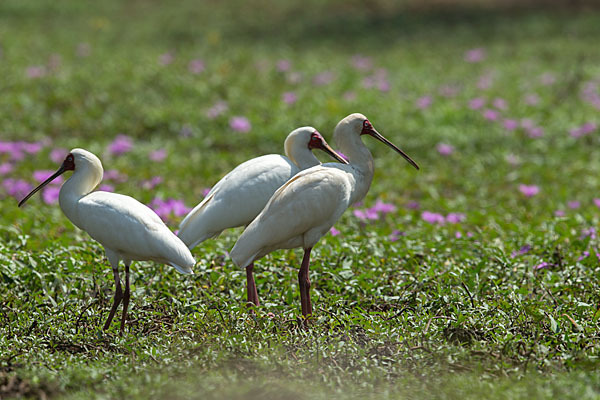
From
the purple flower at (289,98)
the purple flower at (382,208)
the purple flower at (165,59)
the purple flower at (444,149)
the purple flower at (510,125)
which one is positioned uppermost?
the purple flower at (165,59)

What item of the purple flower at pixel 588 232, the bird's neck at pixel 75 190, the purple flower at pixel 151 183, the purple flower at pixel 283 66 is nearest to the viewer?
the bird's neck at pixel 75 190

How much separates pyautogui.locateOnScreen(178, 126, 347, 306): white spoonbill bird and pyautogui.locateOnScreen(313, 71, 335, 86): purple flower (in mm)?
6225

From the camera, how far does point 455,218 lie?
19.9ft

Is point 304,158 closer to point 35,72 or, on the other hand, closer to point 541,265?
point 541,265

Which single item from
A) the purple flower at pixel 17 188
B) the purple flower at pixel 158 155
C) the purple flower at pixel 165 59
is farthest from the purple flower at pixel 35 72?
the purple flower at pixel 17 188

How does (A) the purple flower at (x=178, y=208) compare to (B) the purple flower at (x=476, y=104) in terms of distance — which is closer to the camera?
(A) the purple flower at (x=178, y=208)

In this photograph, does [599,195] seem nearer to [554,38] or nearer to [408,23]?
[554,38]

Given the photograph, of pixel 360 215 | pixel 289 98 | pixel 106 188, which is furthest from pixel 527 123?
pixel 106 188

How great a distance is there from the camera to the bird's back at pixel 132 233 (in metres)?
3.86

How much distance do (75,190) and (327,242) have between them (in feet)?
6.35

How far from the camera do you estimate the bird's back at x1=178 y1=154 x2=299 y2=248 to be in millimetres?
4410

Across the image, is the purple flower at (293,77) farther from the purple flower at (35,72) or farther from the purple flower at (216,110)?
the purple flower at (35,72)

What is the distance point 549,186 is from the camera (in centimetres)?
721

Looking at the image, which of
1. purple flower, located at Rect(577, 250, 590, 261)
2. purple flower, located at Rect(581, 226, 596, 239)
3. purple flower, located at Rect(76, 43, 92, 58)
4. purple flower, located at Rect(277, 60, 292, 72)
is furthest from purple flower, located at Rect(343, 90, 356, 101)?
purple flower, located at Rect(577, 250, 590, 261)
